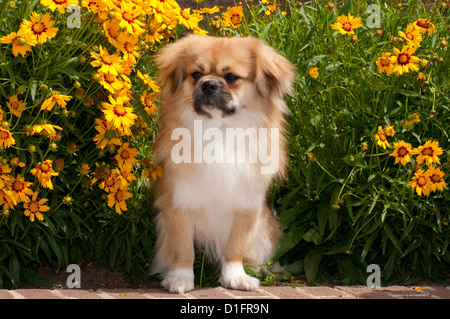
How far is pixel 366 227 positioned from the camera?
3.54 meters

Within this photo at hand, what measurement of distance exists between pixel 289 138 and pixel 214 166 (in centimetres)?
63

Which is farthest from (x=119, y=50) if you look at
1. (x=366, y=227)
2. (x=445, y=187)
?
(x=445, y=187)

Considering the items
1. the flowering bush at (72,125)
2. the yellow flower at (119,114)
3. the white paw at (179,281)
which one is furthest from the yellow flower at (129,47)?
the white paw at (179,281)

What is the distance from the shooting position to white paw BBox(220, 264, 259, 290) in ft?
11.1

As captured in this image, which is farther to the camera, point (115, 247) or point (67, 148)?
point (115, 247)

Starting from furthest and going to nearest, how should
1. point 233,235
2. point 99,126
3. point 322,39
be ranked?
point 322,39
point 233,235
point 99,126

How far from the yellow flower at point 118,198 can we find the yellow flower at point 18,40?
2.83 feet

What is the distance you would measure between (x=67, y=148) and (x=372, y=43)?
6.35 ft

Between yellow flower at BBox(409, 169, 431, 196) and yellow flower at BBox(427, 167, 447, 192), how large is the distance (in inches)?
0.9

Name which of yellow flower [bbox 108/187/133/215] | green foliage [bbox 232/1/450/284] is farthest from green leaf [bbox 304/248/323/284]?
yellow flower [bbox 108/187/133/215]

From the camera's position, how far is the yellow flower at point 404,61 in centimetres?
320

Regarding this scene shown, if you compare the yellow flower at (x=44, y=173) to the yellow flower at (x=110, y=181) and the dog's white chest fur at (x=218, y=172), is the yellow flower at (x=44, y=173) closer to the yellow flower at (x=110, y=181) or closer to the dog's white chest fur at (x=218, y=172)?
the yellow flower at (x=110, y=181)

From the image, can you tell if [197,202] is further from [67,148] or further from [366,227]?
[366,227]

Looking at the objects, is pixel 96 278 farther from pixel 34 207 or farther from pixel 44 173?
pixel 44 173
